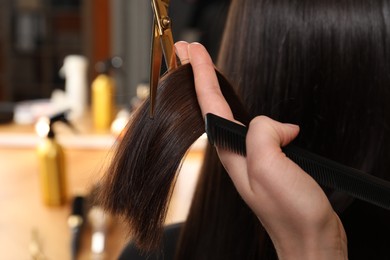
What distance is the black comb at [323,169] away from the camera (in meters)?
0.46

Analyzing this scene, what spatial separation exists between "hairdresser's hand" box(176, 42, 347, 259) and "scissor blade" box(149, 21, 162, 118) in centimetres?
9

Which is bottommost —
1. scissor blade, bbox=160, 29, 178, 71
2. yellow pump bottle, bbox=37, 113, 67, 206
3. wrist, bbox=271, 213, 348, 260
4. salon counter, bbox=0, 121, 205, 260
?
salon counter, bbox=0, 121, 205, 260

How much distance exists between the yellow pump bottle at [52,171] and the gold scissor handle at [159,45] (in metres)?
0.82

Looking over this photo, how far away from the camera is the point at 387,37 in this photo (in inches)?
28.1

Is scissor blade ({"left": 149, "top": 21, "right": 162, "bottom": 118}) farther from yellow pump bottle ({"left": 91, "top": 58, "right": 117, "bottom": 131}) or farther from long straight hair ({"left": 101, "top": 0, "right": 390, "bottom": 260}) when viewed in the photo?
yellow pump bottle ({"left": 91, "top": 58, "right": 117, "bottom": 131})

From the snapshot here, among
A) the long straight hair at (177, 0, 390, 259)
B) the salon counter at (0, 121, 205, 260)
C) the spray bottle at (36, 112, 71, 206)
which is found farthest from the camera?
the spray bottle at (36, 112, 71, 206)

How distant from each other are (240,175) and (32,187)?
1.06 m

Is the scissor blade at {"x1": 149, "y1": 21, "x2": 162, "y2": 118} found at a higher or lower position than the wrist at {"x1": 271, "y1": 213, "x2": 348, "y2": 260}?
higher

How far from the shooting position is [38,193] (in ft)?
4.59

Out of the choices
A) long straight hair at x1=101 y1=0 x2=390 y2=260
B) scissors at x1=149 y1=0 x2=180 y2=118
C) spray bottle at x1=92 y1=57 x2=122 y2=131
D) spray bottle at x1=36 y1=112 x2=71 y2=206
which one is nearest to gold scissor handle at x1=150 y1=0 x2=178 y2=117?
scissors at x1=149 y1=0 x2=180 y2=118

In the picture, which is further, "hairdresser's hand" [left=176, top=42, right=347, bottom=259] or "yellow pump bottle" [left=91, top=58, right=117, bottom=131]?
"yellow pump bottle" [left=91, top=58, right=117, bottom=131]

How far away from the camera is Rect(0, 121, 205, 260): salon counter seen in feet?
3.73

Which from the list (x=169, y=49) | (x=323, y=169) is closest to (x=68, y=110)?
(x=169, y=49)

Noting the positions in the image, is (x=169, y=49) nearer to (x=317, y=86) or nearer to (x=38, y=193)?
(x=317, y=86)
